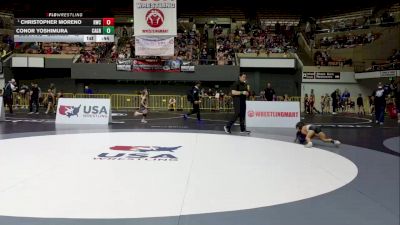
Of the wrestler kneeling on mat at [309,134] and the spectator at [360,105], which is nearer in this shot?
the wrestler kneeling on mat at [309,134]

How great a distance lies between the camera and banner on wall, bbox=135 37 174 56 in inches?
867

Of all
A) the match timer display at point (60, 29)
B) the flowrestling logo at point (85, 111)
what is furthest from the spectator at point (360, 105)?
the match timer display at point (60, 29)

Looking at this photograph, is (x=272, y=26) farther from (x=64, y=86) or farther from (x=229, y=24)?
(x=64, y=86)

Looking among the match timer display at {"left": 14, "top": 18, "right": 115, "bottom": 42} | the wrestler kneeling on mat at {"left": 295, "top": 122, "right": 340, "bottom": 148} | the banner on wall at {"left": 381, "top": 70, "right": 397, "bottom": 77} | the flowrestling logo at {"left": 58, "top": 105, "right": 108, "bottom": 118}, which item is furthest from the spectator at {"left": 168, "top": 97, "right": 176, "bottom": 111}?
the wrestler kneeling on mat at {"left": 295, "top": 122, "right": 340, "bottom": 148}

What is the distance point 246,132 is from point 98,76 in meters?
20.2

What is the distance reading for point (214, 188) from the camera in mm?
5074

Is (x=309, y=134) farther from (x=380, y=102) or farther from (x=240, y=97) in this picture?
(x=380, y=102)

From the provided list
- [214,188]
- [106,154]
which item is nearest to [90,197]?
[214,188]

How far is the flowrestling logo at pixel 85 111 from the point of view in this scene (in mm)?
15234
